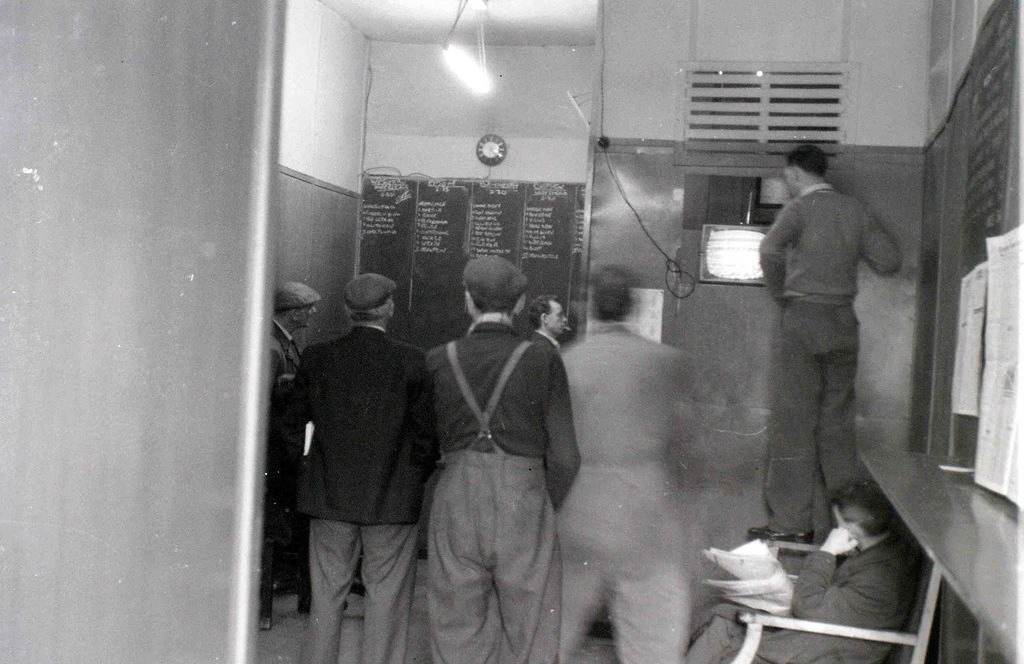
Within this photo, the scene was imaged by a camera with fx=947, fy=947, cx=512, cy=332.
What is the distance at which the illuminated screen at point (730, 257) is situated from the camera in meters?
1.84

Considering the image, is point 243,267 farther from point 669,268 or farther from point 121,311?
point 669,268

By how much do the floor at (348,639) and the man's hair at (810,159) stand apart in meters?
0.91

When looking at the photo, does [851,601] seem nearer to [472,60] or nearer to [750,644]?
[750,644]

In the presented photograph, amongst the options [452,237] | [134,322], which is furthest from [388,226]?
[134,322]

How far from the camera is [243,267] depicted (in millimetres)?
518

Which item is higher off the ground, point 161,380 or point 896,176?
point 896,176

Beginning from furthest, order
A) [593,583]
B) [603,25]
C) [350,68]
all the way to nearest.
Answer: [350,68], [603,25], [593,583]

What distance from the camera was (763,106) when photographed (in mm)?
1673

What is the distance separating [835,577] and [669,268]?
648 mm

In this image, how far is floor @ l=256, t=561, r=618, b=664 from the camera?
165cm

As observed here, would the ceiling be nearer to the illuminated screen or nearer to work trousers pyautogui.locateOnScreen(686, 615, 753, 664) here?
the illuminated screen

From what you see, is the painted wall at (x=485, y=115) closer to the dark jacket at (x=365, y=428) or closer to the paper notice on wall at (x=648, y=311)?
the paper notice on wall at (x=648, y=311)

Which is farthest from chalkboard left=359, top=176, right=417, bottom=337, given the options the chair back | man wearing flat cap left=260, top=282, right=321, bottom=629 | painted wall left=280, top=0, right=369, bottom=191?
the chair back

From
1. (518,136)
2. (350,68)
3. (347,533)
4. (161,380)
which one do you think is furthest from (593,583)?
(518,136)
